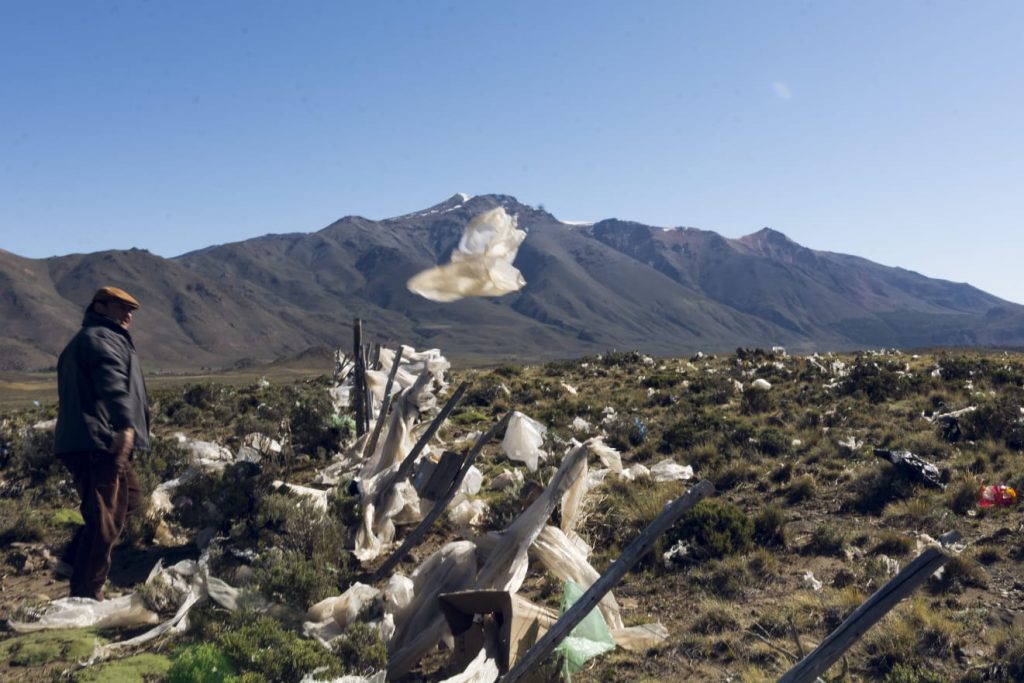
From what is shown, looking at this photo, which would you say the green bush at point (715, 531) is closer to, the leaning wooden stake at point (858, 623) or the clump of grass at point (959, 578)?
the clump of grass at point (959, 578)

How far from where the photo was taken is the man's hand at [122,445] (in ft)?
18.2

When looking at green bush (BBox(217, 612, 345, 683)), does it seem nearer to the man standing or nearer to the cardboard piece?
the cardboard piece

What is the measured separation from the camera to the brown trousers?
5570mm

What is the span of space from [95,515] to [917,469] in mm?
7794

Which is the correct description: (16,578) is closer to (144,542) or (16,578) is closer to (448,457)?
(144,542)

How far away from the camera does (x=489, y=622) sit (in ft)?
14.1

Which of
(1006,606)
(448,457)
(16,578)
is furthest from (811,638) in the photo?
(16,578)

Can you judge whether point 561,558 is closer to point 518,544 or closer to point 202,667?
point 518,544

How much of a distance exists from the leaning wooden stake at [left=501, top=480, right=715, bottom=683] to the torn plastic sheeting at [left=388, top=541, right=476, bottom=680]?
3.34 ft

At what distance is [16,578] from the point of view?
255 inches

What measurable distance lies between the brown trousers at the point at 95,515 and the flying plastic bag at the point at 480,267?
2799 millimetres

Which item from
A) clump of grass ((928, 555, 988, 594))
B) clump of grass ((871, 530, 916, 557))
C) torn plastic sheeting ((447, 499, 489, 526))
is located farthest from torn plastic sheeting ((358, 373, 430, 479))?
clump of grass ((928, 555, 988, 594))

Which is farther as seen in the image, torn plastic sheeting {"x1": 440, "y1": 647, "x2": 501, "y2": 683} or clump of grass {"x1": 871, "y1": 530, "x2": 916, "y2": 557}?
clump of grass {"x1": 871, "y1": 530, "x2": 916, "y2": 557}

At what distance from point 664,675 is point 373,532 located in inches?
121
